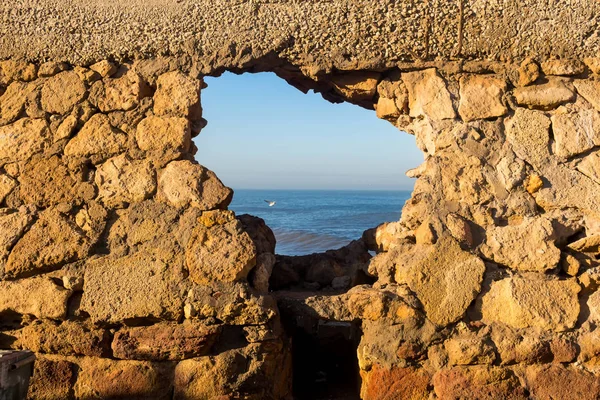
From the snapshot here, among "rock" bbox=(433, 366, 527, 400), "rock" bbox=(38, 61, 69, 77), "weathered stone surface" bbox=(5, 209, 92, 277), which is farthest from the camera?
"rock" bbox=(38, 61, 69, 77)

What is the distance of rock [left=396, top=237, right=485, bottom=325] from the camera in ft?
9.14

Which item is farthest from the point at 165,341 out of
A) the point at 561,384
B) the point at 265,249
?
the point at 561,384

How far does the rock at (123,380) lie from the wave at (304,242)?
9.00 meters

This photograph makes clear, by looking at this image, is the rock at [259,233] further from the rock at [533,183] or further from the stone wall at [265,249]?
the rock at [533,183]

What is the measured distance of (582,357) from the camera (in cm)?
278

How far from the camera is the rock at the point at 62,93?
305 centimetres

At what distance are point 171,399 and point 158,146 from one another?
124cm

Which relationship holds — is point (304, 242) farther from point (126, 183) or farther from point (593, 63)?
point (593, 63)

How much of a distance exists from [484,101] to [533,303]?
3.37ft

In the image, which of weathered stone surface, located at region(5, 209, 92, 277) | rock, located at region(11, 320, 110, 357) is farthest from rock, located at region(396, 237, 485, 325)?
weathered stone surface, located at region(5, 209, 92, 277)

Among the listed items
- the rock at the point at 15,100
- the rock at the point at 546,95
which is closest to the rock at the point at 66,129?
the rock at the point at 15,100

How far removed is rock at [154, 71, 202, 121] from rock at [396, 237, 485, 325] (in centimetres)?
136

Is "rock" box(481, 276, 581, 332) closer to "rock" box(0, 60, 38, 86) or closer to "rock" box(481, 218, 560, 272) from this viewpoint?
"rock" box(481, 218, 560, 272)

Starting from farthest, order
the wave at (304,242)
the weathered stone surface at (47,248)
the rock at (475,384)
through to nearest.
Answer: the wave at (304,242), the weathered stone surface at (47,248), the rock at (475,384)
